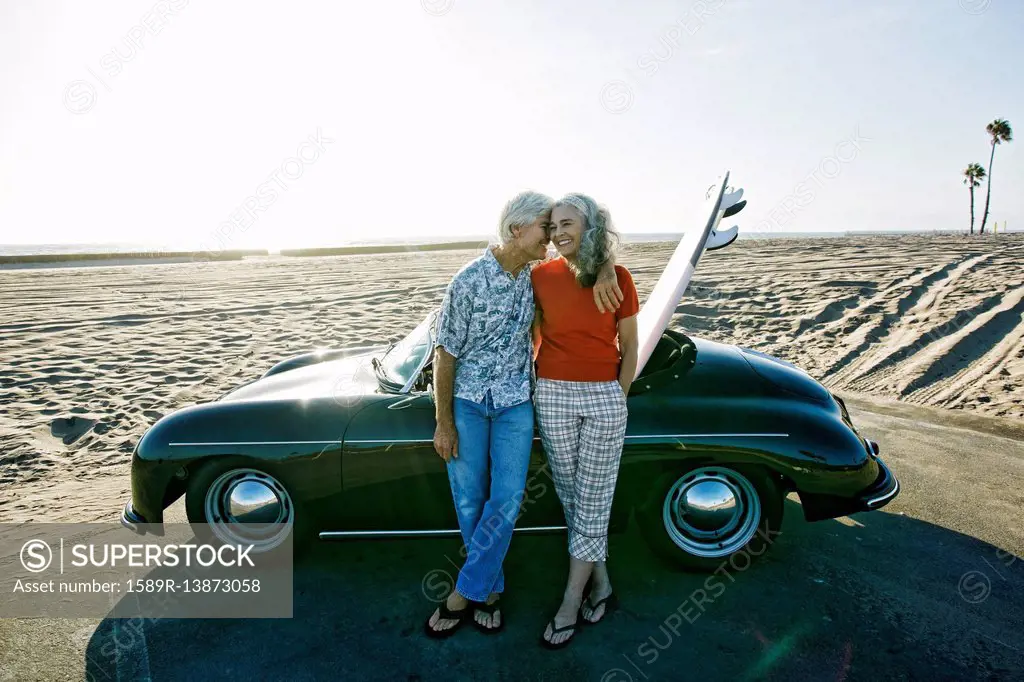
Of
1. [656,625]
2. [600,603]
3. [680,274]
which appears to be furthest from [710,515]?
[680,274]

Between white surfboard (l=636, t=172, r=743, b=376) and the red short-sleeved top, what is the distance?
1.63 ft

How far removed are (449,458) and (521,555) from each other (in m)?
1.13

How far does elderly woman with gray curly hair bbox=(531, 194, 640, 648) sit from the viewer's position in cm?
250

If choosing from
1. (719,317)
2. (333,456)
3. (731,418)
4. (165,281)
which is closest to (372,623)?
(333,456)

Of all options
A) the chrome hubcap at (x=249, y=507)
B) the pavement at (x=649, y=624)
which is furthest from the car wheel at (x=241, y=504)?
the pavement at (x=649, y=624)

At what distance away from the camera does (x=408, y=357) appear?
349cm

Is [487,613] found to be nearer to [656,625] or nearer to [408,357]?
[656,625]

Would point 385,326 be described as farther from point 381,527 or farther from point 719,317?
point 381,527

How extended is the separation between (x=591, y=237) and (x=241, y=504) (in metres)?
2.37

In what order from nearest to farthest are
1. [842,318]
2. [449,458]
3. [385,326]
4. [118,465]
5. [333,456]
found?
[449,458] → [333,456] → [118,465] → [842,318] → [385,326]

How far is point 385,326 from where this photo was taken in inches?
388

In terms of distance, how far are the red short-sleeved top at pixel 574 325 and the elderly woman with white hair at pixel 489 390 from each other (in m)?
0.06

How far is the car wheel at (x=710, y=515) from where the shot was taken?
123 inches

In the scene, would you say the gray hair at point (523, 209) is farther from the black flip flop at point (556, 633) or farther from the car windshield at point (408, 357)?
the black flip flop at point (556, 633)
